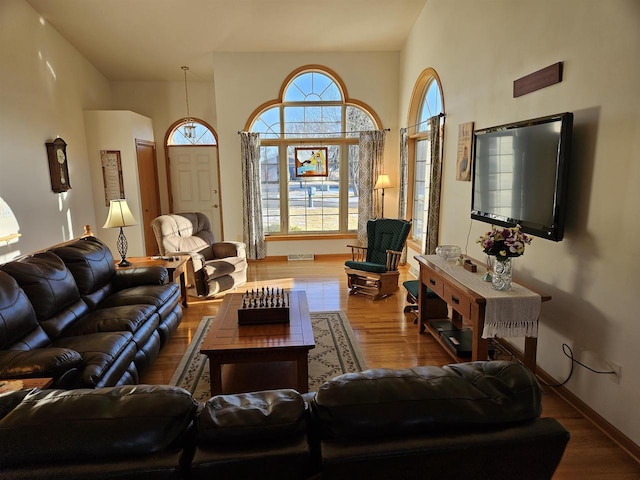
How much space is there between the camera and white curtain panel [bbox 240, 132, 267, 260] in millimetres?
6562

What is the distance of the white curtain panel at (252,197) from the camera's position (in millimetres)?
6562

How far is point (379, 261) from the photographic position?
17.8 feet

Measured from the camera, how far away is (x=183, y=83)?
7.49 metres

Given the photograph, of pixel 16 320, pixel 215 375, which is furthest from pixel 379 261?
pixel 16 320

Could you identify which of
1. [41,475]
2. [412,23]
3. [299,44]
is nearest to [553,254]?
[41,475]

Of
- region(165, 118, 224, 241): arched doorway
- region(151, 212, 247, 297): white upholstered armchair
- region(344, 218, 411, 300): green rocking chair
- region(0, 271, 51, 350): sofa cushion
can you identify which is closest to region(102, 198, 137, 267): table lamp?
region(151, 212, 247, 297): white upholstered armchair

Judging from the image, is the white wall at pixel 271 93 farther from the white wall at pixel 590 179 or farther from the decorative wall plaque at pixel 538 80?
the decorative wall plaque at pixel 538 80

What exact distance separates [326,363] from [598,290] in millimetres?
2012

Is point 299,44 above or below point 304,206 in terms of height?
above

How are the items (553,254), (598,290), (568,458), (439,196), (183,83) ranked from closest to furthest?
(568,458) < (598,290) < (553,254) < (439,196) < (183,83)

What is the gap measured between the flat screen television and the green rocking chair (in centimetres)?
144

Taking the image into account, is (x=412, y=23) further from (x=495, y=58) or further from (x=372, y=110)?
(x=495, y=58)

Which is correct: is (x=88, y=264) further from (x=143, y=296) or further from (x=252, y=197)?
(x=252, y=197)

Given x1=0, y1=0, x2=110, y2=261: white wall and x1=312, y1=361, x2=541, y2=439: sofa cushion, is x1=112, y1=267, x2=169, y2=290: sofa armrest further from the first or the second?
x1=312, y1=361, x2=541, y2=439: sofa cushion
